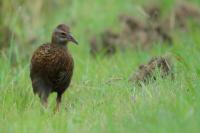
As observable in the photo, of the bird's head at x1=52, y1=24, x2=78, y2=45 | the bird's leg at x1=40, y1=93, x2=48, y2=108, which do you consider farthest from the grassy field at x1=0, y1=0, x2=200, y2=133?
the bird's head at x1=52, y1=24, x2=78, y2=45

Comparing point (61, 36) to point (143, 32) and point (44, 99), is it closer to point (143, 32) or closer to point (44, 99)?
point (44, 99)

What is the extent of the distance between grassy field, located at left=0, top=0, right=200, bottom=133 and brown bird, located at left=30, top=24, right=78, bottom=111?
0.14 metres

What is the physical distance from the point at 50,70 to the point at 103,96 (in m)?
0.58

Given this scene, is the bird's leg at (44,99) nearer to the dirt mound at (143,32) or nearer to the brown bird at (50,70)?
the brown bird at (50,70)

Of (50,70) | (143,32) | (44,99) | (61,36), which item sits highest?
(143,32)

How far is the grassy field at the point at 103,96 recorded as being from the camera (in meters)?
5.67

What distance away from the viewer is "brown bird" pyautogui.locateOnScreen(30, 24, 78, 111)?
7.39 m

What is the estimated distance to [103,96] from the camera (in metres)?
7.29

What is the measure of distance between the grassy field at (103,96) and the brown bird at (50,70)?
0.14 meters

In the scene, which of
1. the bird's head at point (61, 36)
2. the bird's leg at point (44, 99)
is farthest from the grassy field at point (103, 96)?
the bird's head at point (61, 36)

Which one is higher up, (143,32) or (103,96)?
(143,32)

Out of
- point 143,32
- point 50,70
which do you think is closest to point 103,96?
point 50,70

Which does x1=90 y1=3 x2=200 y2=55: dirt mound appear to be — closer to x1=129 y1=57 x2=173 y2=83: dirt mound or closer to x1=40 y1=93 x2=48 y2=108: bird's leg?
x1=129 y1=57 x2=173 y2=83: dirt mound

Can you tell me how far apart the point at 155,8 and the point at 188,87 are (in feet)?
17.6
